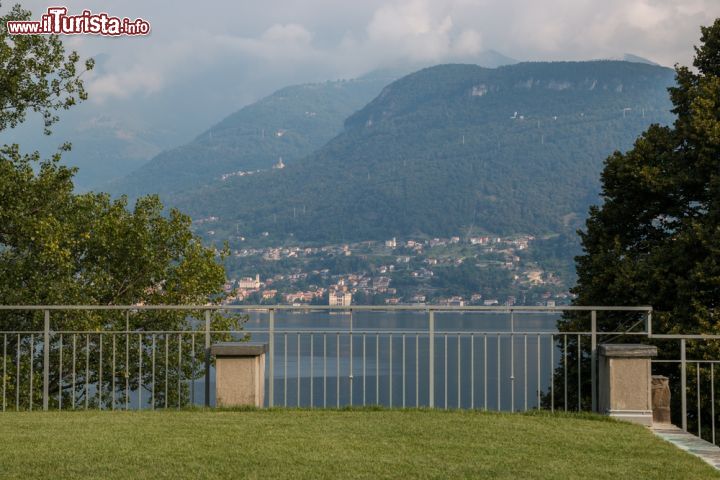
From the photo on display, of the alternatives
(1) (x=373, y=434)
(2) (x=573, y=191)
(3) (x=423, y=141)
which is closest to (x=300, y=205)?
(3) (x=423, y=141)

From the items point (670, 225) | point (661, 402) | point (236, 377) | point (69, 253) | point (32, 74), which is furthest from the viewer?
point (670, 225)

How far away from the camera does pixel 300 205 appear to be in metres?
147

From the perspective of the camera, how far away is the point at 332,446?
24.2 feet

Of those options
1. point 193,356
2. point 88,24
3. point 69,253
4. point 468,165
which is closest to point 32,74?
point 69,253

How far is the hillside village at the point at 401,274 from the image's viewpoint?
110 m

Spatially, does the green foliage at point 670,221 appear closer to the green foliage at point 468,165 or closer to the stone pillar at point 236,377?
the stone pillar at point 236,377

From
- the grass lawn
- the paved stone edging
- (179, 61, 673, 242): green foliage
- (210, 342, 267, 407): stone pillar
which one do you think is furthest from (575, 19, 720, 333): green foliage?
(179, 61, 673, 242): green foliage

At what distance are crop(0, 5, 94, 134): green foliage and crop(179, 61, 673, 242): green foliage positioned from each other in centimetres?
11022

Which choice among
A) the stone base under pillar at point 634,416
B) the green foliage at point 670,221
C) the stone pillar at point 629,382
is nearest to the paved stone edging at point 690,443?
the stone base under pillar at point 634,416

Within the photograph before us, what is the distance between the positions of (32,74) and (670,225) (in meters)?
12.0

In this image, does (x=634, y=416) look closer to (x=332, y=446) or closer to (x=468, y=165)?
(x=332, y=446)

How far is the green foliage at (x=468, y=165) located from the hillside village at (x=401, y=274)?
14.1 ft

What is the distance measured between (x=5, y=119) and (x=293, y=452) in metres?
12.3

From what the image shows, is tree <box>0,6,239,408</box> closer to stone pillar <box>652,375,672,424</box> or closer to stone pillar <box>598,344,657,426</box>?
stone pillar <box>598,344,657,426</box>
